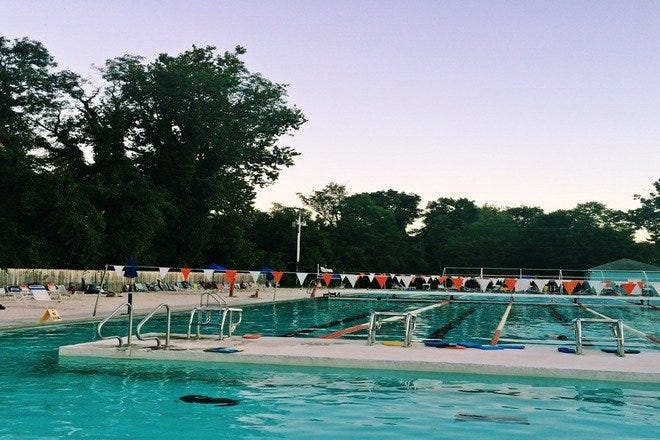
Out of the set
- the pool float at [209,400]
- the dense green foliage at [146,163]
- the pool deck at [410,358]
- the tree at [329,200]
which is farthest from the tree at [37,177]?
the tree at [329,200]

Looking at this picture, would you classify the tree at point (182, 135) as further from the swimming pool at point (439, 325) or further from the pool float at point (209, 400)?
the pool float at point (209, 400)

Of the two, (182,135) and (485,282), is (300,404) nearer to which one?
(485,282)

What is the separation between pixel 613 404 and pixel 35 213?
37766 millimetres

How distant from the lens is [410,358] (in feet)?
33.0

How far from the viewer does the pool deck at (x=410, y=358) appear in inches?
365

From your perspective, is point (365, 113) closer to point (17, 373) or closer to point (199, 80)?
point (199, 80)

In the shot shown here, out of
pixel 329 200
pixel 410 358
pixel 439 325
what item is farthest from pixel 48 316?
pixel 329 200

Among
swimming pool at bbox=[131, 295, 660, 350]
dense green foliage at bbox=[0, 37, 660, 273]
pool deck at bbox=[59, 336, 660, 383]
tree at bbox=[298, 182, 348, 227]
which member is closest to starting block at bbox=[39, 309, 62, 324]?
swimming pool at bbox=[131, 295, 660, 350]

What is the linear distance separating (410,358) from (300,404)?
9.77 ft

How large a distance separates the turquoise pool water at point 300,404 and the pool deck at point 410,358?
18 cm

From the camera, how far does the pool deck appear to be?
9.27 metres

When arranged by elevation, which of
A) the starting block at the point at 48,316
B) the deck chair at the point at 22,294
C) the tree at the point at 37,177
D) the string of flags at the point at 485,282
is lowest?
the starting block at the point at 48,316

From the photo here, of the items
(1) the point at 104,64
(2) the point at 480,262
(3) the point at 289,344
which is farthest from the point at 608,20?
(2) the point at 480,262

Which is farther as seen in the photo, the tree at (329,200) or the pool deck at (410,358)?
the tree at (329,200)
